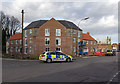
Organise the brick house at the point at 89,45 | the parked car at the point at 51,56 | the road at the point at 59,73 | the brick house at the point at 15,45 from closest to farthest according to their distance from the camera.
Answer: the road at the point at 59,73, the parked car at the point at 51,56, the brick house at the point at 15,45, the brick house at the point at 89,45

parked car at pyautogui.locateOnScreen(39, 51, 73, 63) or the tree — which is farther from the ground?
the tree

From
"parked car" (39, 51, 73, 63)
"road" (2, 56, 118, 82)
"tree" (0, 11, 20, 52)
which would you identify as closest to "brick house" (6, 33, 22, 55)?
"tree" (0, 11, 20, 52)

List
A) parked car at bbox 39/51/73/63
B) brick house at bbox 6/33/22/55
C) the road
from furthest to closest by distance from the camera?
1. brick house at bbox 6/33/22/55
2. parked car at bbox 39/51/73/63
3. the road

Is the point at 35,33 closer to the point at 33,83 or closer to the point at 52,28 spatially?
the point at 52,28

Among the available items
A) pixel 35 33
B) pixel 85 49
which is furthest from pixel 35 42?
pixel 85 49

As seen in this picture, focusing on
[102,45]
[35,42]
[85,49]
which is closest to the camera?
[35,42]

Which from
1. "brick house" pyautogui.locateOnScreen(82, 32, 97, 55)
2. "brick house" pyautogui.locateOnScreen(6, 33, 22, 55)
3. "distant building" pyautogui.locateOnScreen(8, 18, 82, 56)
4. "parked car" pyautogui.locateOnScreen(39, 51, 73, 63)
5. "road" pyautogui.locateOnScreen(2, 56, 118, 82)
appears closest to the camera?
"road" pyautogui.locateOnScreen(2, 56, 118, 82)

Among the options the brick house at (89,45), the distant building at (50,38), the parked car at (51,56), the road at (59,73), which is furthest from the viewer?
the brick house at (89,45)

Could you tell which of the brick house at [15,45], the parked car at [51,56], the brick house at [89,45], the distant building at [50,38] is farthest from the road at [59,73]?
the brick house at [89,45]

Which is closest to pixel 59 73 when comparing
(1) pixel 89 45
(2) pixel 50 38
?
(2) pixel 50 38

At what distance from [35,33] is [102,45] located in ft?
231

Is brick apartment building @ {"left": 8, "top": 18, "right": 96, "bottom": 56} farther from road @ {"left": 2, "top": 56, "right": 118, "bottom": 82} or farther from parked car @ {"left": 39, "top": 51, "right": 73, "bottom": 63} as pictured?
road @ {"left": 2, "top": 56, "right": 118, "bottom": 82}

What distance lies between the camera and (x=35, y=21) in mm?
42875

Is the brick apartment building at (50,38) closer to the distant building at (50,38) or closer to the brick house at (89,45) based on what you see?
the distant building at (50,38)
